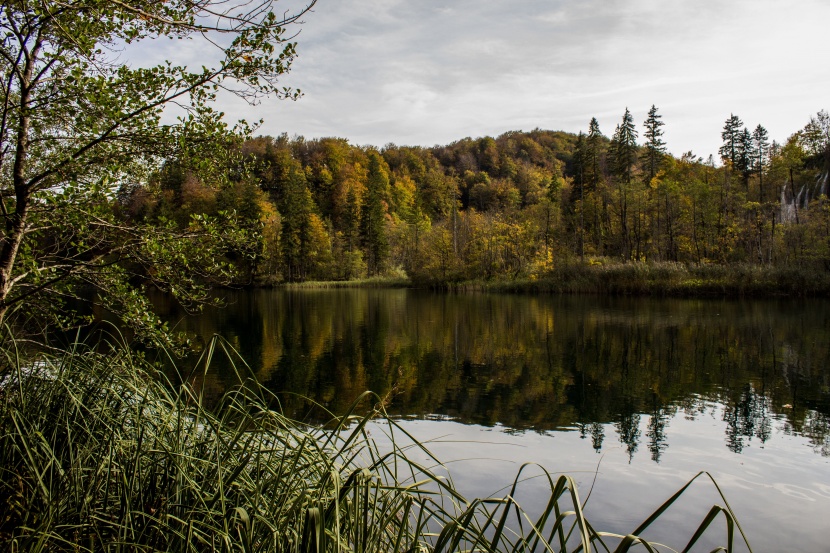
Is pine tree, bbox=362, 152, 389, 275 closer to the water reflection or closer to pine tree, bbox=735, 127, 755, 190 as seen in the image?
pine tree, bbox=735, 127, 755, 190

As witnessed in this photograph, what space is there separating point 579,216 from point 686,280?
2051cm

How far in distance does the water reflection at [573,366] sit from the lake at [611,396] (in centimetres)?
5

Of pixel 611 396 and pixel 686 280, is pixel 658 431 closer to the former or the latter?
pixel 611 396

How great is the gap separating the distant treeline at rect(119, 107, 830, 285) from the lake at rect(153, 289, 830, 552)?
11.3 m

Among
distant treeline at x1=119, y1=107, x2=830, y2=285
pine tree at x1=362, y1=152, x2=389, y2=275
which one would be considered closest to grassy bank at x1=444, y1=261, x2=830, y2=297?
distant treeline at x1=119, y1=107, x2=830, y2=285

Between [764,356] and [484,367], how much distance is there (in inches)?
286

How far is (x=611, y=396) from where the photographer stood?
1159 centimetres

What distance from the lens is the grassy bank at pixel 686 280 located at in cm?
3136

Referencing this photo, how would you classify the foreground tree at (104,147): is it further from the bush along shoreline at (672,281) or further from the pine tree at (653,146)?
the pine tree at (653,146)

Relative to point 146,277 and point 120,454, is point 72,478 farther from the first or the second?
point 146,277

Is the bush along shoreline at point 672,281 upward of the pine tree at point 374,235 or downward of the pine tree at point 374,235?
downward

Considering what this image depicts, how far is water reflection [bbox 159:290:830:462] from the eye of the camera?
9977mm

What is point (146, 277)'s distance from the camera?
4.82 metres

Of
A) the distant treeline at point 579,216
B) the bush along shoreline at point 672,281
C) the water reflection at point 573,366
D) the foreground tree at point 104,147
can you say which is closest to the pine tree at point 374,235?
the distant treeline at point 579,216
